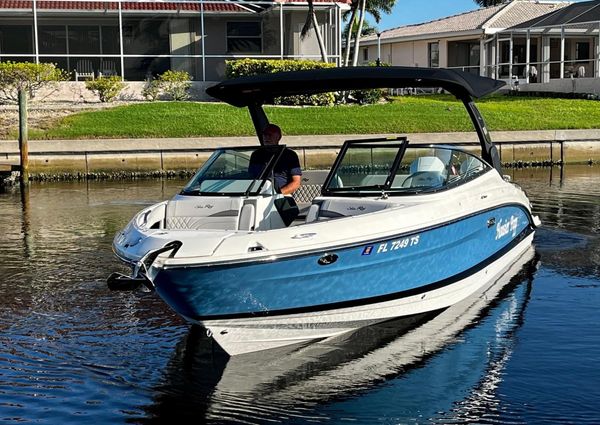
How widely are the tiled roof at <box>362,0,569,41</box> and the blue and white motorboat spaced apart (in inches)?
1358

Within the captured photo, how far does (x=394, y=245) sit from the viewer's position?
27.3ft

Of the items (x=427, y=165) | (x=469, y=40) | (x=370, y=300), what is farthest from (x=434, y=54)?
(x=370, y=300)

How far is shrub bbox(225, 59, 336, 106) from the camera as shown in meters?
29.5

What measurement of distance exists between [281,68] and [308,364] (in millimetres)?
22602

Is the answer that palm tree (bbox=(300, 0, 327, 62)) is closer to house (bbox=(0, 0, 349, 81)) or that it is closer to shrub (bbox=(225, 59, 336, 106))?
house (bbox=(0, 0, 349, 81))

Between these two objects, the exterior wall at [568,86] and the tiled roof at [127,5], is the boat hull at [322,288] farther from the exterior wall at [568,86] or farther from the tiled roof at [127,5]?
the exterior wall at [568,86]

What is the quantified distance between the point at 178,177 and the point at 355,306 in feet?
52.5

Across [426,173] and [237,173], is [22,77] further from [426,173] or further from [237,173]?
[426,173]

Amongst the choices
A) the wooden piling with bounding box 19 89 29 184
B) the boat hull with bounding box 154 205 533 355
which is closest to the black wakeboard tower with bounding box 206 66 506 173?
the boat hull with bounding box 154 205 533 355

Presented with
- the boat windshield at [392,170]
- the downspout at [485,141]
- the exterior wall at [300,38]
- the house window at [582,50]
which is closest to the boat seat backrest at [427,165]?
the boat windshield at [392,170]

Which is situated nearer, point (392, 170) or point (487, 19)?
point (392, 170)

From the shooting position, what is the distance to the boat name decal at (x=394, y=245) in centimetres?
810

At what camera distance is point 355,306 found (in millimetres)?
8289

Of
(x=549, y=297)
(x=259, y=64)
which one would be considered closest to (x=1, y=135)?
(x=259, y=64)
